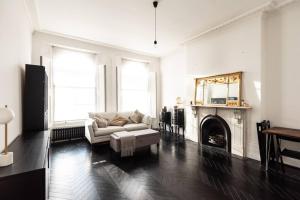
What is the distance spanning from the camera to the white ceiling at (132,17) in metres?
3.07

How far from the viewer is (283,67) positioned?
308 cm

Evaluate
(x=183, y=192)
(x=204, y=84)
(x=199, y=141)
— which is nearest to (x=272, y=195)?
(x=183, y=192)

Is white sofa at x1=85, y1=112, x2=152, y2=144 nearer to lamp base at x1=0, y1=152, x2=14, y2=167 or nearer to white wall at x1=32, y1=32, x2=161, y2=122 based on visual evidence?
white wall at x1=32, y1=32, x2=161, y2=122

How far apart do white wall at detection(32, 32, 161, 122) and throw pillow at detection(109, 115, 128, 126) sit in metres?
0.61

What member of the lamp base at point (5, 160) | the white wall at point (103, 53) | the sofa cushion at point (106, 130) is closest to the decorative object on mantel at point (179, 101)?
the white wall at point (103, 53)

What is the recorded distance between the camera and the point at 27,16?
334cm

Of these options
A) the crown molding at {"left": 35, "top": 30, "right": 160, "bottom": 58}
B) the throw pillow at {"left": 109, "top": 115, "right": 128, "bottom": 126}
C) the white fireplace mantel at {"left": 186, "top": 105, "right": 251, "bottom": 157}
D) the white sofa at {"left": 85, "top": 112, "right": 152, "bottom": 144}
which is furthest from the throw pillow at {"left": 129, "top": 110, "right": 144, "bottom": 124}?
the crown molding at {"left": 35, "top": 30, "right": 160, "bottom": 58}

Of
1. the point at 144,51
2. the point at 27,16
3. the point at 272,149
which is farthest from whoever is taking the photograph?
the point at 144,51

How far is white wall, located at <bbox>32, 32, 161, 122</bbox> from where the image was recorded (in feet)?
14.0

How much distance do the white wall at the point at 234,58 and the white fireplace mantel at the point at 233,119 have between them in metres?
0.12

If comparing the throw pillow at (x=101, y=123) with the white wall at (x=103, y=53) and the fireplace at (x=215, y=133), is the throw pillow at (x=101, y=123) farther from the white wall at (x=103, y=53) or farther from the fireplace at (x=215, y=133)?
the fireplace at (x=215, y=133)

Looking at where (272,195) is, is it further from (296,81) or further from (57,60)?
(57,60)

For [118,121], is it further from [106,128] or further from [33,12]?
[33,12]

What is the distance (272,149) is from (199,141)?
1808 mm
